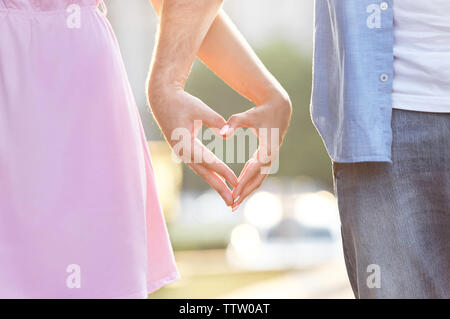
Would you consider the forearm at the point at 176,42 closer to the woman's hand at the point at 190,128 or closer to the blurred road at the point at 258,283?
the woman's hand at the point at 190,128

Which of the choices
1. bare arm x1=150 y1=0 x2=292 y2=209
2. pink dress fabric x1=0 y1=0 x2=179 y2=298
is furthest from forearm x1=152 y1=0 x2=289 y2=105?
pink dress fabric x1=0 y1=0 x2=179 y2=298

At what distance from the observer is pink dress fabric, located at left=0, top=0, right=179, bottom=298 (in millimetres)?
1729

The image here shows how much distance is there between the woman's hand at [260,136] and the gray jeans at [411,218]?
25 cm

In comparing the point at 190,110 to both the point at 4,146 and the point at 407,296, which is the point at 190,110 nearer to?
the point at 4,146

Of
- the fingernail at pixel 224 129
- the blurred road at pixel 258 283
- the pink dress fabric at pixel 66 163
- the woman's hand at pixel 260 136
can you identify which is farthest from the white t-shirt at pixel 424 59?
the blurred road at pixel 258 283

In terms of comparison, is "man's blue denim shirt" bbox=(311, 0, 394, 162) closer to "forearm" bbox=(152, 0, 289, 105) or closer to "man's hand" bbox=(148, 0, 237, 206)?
"forearm" bbox=(152, 0, 289, 105)

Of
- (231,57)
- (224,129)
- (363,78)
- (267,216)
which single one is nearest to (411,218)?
(363,78)

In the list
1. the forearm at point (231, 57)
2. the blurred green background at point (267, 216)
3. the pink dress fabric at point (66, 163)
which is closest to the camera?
the pink dress fabric at point (66, 163)

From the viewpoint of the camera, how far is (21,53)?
179 centimetres

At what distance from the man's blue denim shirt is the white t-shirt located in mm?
A: 28

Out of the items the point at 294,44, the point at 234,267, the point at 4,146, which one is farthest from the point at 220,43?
the point at 294,44

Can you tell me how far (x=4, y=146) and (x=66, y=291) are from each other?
33 centimetres

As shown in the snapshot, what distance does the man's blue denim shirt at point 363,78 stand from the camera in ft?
6.14

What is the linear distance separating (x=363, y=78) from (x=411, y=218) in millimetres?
335
